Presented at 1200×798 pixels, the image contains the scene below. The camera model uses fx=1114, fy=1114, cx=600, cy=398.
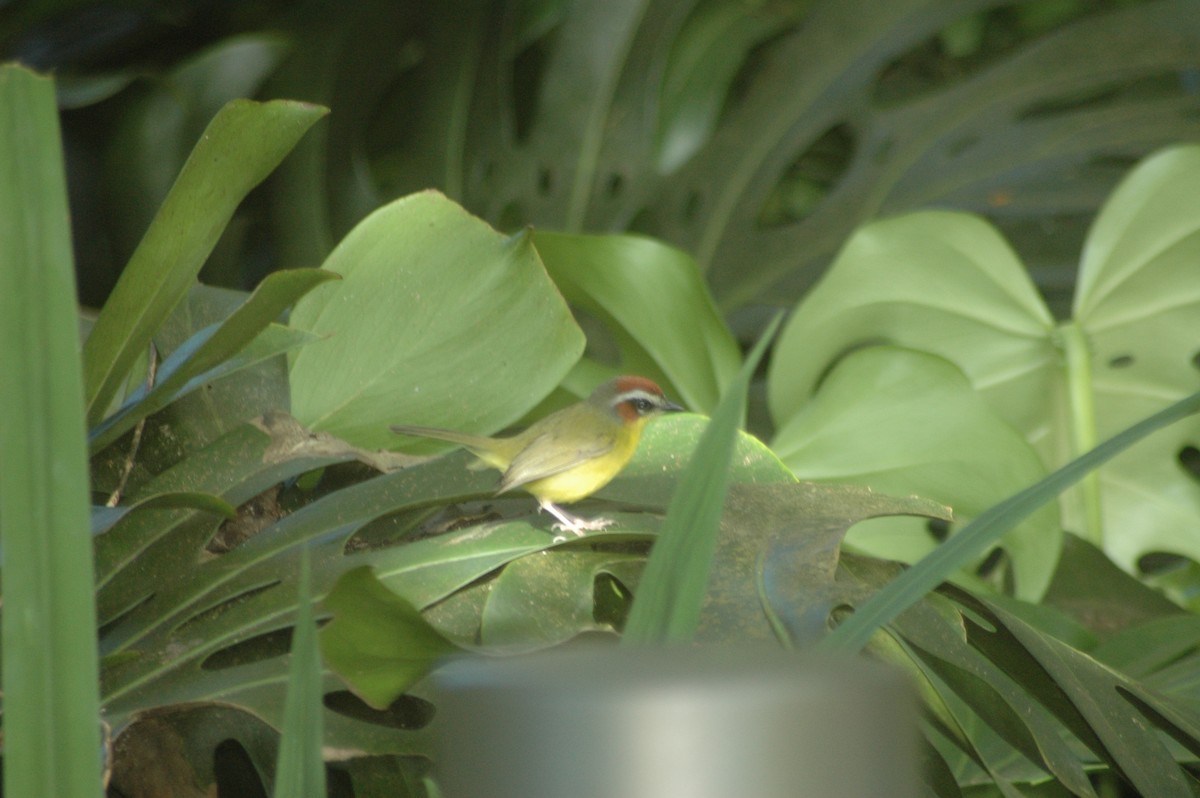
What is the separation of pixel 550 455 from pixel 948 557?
387mm

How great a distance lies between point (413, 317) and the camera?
0.66 m

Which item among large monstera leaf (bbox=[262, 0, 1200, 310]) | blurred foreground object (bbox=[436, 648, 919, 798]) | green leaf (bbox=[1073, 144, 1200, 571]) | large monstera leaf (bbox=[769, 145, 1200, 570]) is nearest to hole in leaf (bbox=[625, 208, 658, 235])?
large monstera leaf (bbox=[262, 0, 1200, 310])

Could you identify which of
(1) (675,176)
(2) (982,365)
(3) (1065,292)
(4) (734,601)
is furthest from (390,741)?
(3) (1065,292)

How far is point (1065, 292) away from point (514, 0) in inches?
33.7

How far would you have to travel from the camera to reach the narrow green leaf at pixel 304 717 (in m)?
0.28

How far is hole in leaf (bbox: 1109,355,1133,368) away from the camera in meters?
1.17

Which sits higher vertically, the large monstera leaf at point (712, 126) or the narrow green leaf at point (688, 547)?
the large monstera leaf at point (712, 126)

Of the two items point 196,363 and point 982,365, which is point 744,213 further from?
point 196,363

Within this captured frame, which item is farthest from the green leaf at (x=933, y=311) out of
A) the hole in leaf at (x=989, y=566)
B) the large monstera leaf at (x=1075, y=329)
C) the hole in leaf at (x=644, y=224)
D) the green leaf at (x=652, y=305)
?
the hole in leaf at (x=644, y=224)

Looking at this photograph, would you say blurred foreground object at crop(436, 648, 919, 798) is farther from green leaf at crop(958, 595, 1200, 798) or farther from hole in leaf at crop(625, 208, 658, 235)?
hole in leaf at crop(625, 208, 658, 235)

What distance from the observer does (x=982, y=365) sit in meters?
1.16

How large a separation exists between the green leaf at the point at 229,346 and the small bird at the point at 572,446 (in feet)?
0.43

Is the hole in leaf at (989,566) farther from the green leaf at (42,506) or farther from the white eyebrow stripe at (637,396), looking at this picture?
the green leaf at (42,506)

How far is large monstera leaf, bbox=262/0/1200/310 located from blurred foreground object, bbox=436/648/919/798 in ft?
4.34
